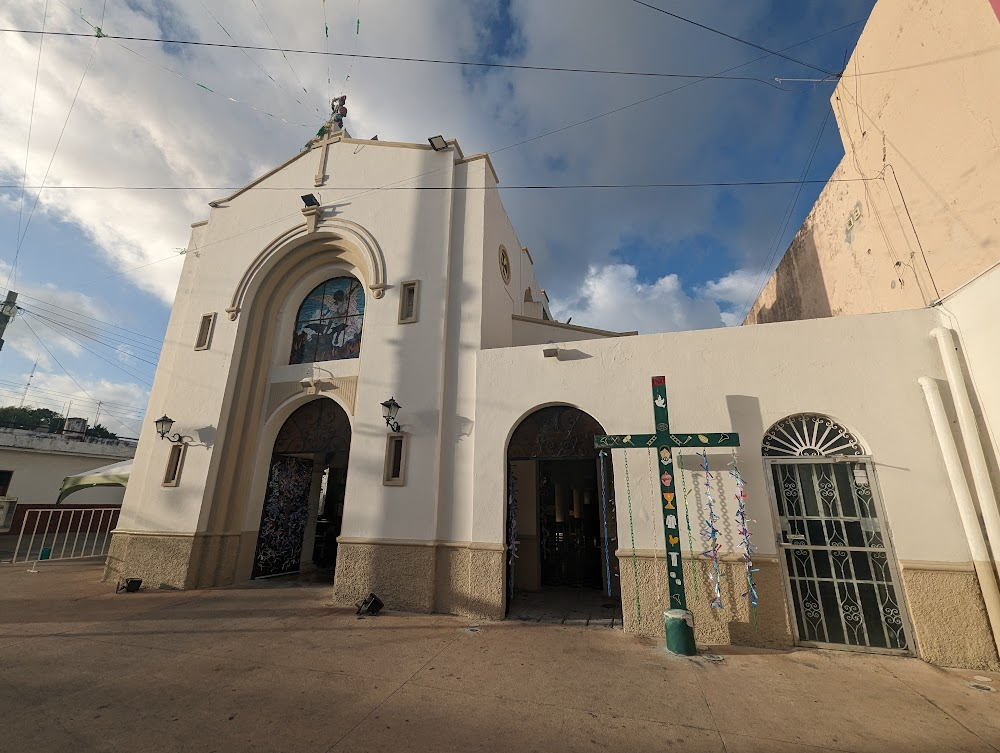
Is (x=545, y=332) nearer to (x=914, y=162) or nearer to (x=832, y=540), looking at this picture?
(x=832, y=540)

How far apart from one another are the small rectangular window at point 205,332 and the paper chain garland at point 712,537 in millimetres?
11511

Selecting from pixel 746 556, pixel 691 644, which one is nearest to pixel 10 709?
pixel 691 644

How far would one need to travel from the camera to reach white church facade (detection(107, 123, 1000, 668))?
19.7ft

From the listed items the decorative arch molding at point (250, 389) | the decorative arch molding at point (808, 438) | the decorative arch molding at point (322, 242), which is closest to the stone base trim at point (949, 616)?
the decorative arch molding at point (808, 438)

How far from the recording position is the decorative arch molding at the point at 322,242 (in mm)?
10062

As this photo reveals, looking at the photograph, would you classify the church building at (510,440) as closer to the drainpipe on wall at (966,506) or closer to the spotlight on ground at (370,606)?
the drainpipe on wall at (966,506)

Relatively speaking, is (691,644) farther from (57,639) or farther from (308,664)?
(57,639)

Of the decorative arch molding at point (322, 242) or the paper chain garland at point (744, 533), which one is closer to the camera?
the paper chain garland at point (744, 533)

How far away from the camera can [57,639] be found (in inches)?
236

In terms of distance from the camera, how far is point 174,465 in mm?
9945

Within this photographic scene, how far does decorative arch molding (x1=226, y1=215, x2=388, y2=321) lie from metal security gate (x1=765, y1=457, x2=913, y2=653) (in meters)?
8.79

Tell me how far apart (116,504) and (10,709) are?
1047 inches

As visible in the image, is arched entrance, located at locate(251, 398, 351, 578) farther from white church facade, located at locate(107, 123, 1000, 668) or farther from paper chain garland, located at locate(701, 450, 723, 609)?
paper chain garland, located at locate(701, 450, 723, 609)

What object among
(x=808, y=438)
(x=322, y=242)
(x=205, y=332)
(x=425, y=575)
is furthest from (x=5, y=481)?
(x=808, y=438)
